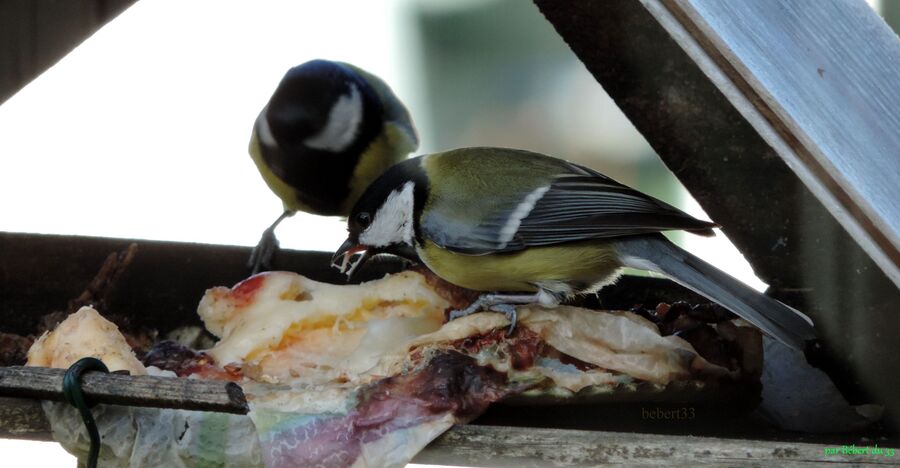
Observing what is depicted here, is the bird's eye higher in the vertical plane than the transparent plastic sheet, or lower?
higher

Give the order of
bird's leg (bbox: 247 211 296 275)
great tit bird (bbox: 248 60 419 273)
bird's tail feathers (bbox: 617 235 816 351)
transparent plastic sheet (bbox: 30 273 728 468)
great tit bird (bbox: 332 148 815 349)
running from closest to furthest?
transparent plastic sheet (bbox: 30 273 728 468)
bird's tail feathers (bbox: 617 235 816 351)
great tit bird (bbox: 332 148 815 349)
bird's leg (bbox: 247 211 296 275)
great tit bird (bbox: 248 60 419 273)

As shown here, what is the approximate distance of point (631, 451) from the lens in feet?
3.95

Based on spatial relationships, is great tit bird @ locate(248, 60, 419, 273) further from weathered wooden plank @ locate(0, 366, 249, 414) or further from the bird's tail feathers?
weathered wooden plank @ locate(0, 366, 249, 414)

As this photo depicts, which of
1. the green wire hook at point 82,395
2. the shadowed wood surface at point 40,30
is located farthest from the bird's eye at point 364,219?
the green wire hook at point 82,395

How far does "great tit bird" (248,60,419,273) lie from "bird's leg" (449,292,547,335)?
828 millimetres

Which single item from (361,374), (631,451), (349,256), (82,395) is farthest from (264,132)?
(631,451)

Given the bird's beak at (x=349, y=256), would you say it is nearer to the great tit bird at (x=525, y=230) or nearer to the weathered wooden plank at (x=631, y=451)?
the great tit bird at (x=525, y=230)

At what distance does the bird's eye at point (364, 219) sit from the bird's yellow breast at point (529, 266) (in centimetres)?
15

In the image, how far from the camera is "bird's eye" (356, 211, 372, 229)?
196 centimetres

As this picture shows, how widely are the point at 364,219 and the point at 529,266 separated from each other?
337 mm

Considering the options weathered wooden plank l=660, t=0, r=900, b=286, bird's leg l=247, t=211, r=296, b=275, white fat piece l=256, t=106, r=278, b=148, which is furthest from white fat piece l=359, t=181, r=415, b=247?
weathered wooden plank l=660, t=0, r=900, b=286

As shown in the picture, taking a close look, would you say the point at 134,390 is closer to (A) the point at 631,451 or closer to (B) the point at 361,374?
(B) the point at 361,374

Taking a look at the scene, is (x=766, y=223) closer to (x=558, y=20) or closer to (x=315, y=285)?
(x=558, y=20)

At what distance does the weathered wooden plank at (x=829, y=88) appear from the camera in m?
1.14
